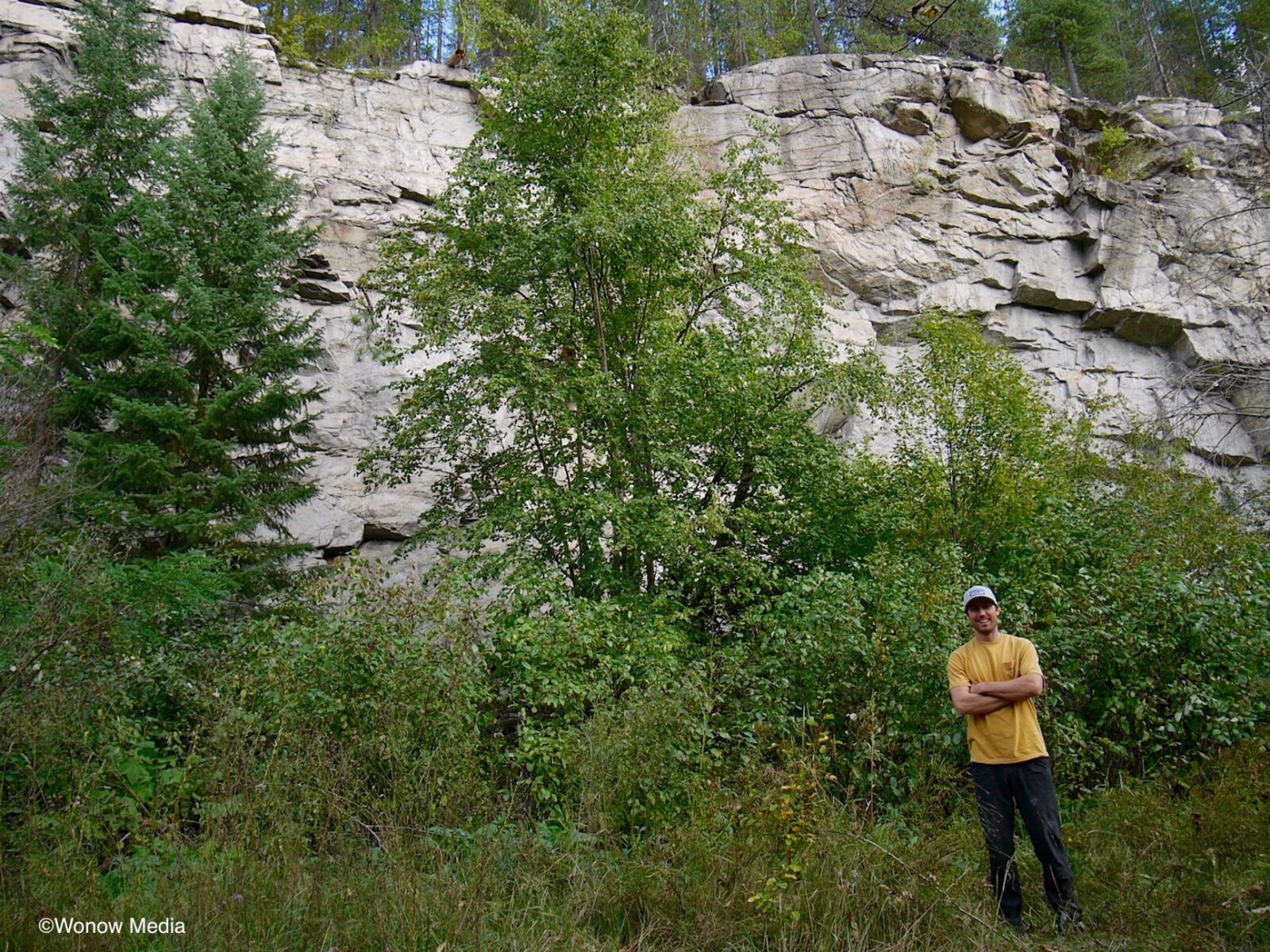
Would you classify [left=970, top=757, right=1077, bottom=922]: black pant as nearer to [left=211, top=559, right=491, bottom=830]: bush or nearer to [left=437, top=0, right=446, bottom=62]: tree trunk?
[left=211, top=559, right=491, bottom=830]: bush

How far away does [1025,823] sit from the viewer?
4.04 metres

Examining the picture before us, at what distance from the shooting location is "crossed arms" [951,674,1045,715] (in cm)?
406

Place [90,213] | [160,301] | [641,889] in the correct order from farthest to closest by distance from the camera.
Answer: [90,213] → [160,301] → [641,889]

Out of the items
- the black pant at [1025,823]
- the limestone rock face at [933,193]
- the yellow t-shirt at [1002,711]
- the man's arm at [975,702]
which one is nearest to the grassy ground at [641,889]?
the black pant at [1025,823]

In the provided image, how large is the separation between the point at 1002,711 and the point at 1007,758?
22 centimetres

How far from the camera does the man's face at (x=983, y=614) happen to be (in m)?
4.32

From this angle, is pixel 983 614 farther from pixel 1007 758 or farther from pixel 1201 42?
pixel 1201 42

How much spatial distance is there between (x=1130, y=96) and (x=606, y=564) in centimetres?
3079

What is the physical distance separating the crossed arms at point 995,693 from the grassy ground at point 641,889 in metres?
0.75

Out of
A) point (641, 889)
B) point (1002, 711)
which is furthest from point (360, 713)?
point (1002, 711)

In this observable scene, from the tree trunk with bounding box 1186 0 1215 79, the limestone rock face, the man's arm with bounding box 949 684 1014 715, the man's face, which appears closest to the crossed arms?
the man's arm with bounding box 949 684 1014 715

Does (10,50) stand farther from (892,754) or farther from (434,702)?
(892,754)

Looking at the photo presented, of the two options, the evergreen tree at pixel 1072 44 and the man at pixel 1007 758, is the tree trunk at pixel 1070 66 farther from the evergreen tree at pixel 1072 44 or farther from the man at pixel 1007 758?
the man at pixel 1007 758

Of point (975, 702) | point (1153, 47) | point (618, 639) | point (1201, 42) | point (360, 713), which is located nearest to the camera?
point (975, 702)
